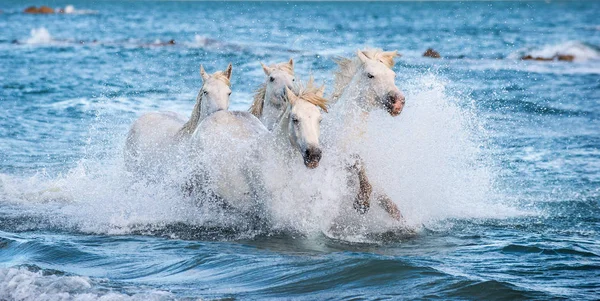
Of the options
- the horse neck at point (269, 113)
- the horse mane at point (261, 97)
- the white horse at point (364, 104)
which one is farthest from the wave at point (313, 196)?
the horse mane at point (261, 97)

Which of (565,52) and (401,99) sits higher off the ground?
(565,52)

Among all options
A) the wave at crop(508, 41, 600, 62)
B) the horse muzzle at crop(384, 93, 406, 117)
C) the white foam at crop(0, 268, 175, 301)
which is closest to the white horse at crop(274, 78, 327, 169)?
the horse muzzle at crop(384, 93, 406, 117)

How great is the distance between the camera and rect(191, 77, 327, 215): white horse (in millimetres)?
7371

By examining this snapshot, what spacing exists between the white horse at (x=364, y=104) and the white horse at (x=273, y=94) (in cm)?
100

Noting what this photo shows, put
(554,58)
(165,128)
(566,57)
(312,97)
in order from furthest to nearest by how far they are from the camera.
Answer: (554,58) < (566,57) < (165,128) < (312,97)

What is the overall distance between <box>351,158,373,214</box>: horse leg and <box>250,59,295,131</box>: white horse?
149cm

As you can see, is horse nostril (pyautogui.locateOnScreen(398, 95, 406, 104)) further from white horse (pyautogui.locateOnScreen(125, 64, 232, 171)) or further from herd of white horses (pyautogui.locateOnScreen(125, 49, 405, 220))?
white horse (pyautogui.locateOnScreen(125, 64, 232, 171))

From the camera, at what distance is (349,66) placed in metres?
8.48

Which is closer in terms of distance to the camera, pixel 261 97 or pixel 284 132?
pixel 284 132

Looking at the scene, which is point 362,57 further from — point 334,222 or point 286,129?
point 334,222

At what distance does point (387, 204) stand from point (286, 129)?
132 cm

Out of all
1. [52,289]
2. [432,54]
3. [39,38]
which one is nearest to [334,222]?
[52,289]

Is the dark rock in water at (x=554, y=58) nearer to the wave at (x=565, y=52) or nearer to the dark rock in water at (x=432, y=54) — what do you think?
the wave at (x=565, y=52)

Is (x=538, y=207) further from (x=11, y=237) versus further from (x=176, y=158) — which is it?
(x=11, y=237)
